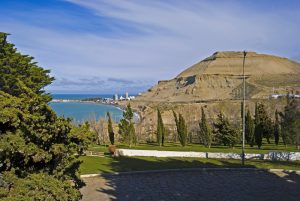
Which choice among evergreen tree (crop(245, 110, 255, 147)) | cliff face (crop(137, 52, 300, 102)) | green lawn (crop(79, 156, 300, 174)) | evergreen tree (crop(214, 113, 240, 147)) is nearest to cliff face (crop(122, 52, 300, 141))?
cliff face (crop(137, 52, 300, 102))

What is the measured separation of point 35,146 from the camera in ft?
34.9

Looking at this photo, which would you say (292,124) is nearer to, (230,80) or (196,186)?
(196,186)

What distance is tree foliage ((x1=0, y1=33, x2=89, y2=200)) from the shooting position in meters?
10.2

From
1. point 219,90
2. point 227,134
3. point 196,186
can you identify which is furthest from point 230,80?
point 196,186

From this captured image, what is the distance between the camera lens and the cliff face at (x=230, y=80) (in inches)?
4801

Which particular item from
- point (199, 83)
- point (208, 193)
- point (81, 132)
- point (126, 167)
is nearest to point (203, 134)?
point (126, 167)

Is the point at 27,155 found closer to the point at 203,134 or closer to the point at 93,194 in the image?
the point at 93,194

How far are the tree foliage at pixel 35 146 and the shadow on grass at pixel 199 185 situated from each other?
24.6 feet

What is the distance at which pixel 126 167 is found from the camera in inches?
1030

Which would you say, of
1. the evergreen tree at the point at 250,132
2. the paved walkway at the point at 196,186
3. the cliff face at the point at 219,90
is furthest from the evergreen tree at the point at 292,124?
the cliff face at the point at 219,90

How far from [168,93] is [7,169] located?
514ft

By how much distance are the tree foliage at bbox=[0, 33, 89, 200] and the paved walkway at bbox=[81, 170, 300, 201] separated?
294 inches

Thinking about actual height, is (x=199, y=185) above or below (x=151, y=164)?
below

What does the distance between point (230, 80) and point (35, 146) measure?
459ft
